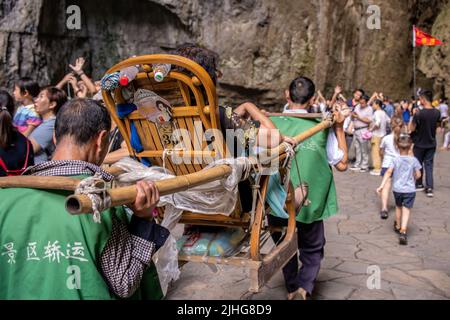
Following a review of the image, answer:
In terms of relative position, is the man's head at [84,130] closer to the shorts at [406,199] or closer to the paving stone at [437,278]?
the paving stone at [437,278]

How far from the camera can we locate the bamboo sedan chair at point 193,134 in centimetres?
234

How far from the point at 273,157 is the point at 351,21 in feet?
68.3

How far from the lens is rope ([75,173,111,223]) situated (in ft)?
4.48

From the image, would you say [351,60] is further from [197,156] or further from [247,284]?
[197,156]

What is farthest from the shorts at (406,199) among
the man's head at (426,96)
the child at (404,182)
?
the man's head at (426,96)

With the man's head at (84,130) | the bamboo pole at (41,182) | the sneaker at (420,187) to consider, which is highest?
the man's head at (84,130)

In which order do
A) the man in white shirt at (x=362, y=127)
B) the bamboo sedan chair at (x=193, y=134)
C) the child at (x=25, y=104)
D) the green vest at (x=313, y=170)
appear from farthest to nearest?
1. the man in white shirt at (x=362, y=127)
2. the child at (x=25, y=104)
3. the green vest at (x=313, y=170)
4. the bamboo sedan chair at (x=193, y=134)

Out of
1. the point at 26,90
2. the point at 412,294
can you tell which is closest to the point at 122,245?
the point at 412,294

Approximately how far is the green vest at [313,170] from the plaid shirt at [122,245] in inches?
91.5

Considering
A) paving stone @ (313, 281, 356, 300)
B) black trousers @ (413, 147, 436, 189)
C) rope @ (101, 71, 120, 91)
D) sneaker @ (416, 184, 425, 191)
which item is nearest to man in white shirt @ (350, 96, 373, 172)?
sneaker @ (416, 184, 425, 191)

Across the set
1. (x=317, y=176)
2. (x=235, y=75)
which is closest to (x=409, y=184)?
(x=317, y=176)

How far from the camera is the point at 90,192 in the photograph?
4.54 ft

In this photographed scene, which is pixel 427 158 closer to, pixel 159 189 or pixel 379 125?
pixel 379 125

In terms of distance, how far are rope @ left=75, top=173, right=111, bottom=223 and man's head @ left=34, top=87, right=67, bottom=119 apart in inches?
126
